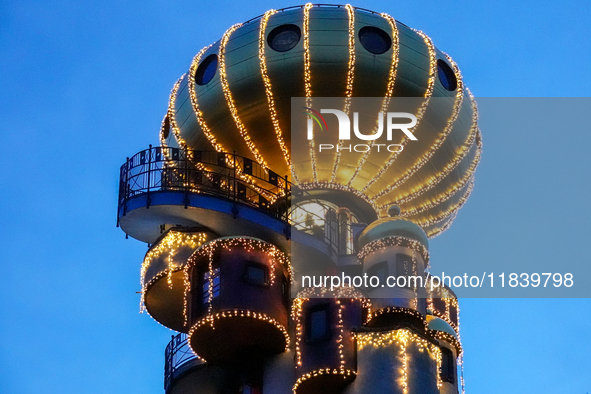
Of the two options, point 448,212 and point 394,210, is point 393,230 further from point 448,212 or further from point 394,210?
point 448,212

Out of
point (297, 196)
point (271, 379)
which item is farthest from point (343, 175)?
point (271, 379)

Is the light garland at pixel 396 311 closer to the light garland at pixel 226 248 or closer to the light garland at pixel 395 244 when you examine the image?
the light garland at pixel 395 244

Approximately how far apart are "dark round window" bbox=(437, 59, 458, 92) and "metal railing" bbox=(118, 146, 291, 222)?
7202 millimetres

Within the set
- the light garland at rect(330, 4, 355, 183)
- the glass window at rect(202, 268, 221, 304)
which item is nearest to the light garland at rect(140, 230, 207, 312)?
the glass window at rect(202, 268, 221, 304)

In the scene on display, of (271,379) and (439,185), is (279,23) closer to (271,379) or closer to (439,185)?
(439,185)

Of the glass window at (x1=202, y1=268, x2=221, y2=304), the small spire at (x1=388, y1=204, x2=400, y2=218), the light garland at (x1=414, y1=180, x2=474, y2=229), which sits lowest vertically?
the glass window at (x1=202, y1=268, x2=221, y2=304)

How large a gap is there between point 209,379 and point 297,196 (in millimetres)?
7560

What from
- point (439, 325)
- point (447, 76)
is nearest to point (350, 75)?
point (447, 76)

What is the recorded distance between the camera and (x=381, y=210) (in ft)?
158

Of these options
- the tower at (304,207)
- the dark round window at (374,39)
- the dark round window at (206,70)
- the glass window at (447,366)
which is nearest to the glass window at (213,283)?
the tower at (304,207)

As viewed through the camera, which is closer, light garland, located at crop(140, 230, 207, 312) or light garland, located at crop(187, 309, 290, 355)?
light garland, located at crop(187, 309, 290, 355)

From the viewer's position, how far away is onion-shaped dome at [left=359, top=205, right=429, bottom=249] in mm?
43969

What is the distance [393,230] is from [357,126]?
436 cm

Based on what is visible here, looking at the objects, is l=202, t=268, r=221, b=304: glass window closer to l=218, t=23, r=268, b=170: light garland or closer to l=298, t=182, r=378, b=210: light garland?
l=218, t=23, r=268, b=170: light garland
